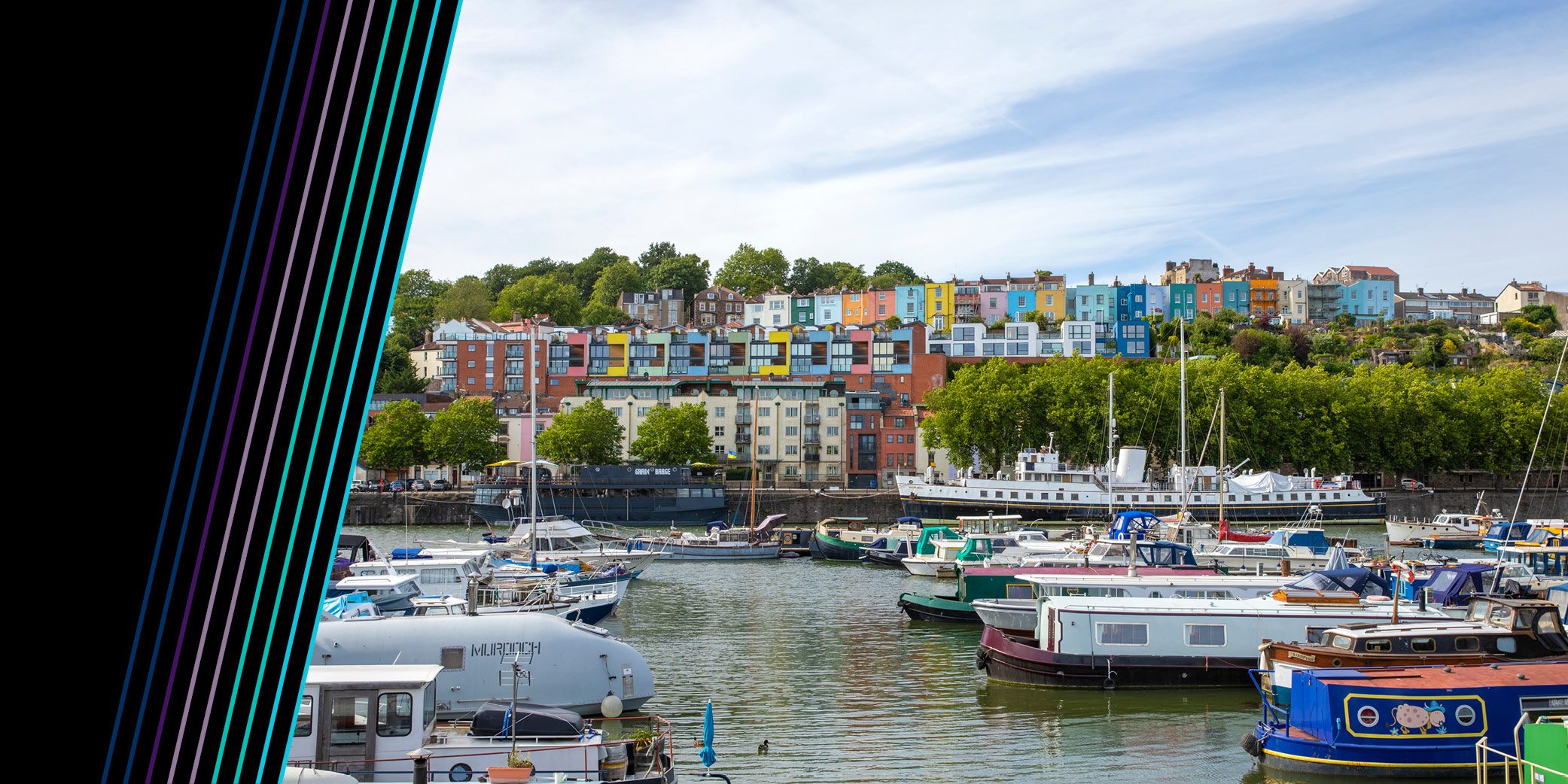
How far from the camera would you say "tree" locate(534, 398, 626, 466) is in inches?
2773

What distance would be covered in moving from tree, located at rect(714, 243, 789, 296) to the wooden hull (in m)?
110

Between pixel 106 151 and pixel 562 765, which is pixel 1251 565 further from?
pixel 106 151

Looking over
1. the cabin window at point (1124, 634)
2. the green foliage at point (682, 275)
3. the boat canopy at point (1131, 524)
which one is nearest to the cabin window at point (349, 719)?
the cabin window at point (1124, 634)

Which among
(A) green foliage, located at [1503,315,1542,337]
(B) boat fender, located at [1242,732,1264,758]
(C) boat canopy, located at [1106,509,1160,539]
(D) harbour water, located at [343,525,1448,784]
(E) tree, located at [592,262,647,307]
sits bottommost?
(D) harbour water, located at [343,525,1448,784]

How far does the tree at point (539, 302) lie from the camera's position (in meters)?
116

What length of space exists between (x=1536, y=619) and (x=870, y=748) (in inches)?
340

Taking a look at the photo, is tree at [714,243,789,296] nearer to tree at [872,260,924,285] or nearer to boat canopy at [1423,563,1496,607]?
tree at [872,260,924,285]

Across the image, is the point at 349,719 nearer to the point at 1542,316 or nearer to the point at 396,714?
the point at 396,714

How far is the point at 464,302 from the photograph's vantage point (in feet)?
369

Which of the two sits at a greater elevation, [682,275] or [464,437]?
[682,275]

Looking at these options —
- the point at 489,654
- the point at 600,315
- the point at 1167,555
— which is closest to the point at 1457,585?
the point at 1167,555

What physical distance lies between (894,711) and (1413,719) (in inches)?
278

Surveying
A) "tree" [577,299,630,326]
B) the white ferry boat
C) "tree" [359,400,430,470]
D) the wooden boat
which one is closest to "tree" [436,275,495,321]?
"tree" [577,299,630,326]

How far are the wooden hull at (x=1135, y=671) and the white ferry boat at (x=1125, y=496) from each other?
36391 mm
